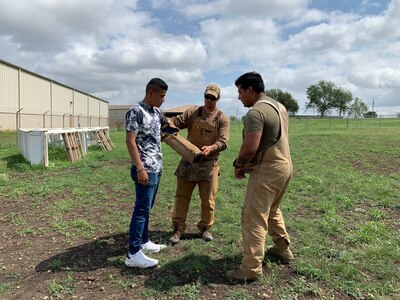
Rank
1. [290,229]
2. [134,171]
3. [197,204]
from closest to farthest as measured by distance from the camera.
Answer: [134,171]
[290,229]
[197,204]

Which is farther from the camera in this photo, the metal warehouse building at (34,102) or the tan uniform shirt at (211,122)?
the metal warehouse building at (34,102)

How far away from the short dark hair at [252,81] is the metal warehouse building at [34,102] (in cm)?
1797

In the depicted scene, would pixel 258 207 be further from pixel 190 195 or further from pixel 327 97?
pixel 327 97

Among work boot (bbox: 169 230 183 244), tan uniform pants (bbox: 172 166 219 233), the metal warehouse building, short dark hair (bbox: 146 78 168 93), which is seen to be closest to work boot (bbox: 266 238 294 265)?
tan uniform pants (bbox: 172 166 219 233)

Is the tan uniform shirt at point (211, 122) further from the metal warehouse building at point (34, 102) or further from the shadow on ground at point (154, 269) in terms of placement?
the metal warehouse building at point (34, 102)

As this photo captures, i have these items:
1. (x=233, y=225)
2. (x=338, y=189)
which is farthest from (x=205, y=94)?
(x=338, y=189)

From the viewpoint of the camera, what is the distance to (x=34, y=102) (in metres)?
33.3

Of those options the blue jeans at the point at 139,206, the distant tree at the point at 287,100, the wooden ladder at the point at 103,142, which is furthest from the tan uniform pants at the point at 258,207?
the distant tree at the point at 287,100

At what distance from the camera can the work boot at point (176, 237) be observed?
13.8ft

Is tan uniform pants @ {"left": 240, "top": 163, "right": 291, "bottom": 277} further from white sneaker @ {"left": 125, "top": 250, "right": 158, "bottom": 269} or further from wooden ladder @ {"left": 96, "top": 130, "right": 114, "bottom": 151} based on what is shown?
wooden ladder @ {"left": 96, "top": 130, "right": 114, "bottom": 151}

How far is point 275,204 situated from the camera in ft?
11.4

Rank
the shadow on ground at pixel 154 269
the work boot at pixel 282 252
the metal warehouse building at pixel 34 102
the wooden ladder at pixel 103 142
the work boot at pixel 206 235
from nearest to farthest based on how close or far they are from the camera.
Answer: the shadow on ground at pixel 154 269
the work boot at pixel 282 252
the work boot at pixel 206 235
the wooden ladder at pixel 103 142
the metal warehouse building at pixel 34 102

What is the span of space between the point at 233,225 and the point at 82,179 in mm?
4567

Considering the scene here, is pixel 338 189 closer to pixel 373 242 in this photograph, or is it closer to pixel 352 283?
pixel 373 242
